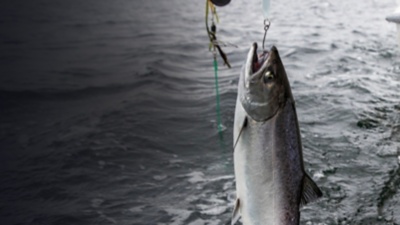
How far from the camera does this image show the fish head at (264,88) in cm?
282

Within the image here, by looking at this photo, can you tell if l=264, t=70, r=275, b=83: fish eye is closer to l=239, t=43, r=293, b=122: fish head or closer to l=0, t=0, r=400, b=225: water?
l=239, t=43, r=293, b=122: fish head

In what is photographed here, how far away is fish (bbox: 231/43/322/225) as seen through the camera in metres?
2.84

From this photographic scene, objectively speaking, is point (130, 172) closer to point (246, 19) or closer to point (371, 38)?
point (371, 38)

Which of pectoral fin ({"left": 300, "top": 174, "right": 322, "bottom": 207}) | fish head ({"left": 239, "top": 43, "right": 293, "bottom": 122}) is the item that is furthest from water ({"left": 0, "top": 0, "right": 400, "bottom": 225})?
fish head ({"left": 239, "top": 43, "right": 293, "bottom": 122})

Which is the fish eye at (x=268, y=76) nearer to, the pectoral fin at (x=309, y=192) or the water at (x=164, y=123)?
the pectoral fin at (x=309, y=192)

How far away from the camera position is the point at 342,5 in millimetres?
22078

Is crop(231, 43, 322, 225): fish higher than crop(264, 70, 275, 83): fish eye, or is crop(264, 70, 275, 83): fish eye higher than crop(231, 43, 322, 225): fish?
crop(264, 70, 275, 83): fish eye

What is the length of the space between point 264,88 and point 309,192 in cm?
62

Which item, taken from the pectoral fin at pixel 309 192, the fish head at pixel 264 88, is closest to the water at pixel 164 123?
the pectoral fin at pixel 309 192

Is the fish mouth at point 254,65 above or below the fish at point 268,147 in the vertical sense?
above

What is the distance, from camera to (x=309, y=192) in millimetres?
2934

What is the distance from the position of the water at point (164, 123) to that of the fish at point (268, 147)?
8.40 feet

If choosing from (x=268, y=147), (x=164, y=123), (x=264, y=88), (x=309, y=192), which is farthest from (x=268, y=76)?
(x=164, y=123)

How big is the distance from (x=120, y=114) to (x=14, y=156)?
2.05m
